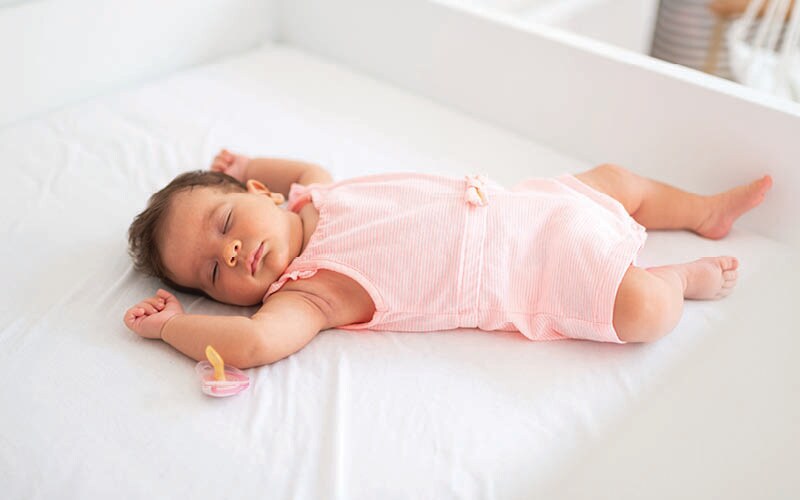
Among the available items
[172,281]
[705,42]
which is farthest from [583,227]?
[705,42]

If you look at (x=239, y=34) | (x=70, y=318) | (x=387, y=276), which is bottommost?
(x=70, y=318)

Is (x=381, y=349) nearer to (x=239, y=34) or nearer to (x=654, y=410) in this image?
(x=654, y=410)

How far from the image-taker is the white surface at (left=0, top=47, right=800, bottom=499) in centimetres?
96

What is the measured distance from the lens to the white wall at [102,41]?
1664 millimetres

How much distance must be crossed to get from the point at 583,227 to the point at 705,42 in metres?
1.59

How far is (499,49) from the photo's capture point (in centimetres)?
168

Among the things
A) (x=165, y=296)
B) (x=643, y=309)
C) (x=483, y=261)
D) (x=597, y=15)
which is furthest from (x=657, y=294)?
(x=597, y=15)

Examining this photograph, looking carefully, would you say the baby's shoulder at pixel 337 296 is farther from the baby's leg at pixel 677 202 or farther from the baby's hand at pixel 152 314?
the baby's leg at pixel 677 202

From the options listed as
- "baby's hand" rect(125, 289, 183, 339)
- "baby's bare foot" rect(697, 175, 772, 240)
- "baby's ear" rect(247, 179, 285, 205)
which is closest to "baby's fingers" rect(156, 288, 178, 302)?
"baby's hand" rect(125, 289, 183, 339)

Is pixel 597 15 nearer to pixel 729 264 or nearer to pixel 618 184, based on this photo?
pixel 618 184

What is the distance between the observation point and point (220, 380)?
3.48 ft

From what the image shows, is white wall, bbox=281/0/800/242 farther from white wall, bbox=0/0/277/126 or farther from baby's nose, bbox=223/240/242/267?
baby's nose, bbox=223/240/242/267

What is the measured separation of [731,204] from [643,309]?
36cm

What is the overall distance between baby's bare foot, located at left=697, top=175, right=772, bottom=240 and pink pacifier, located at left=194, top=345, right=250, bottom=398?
813 mm
